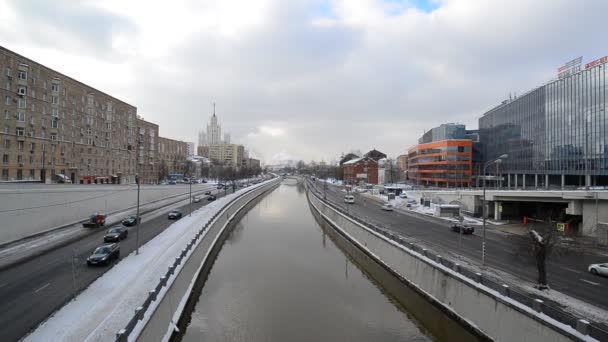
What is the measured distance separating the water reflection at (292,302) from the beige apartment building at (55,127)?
29507 millimetres

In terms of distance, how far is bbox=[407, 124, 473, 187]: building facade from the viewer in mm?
88562

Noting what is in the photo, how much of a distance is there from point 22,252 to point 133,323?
20.4 m

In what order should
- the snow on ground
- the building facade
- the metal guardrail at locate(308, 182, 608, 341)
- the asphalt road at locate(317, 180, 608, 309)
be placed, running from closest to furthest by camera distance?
the metal guardrail at locate(308, 182, 608, 341) < the snow on ground < the asphalt road at locate(317, 180, 608, 309) < the building facade

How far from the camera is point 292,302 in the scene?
21.5m

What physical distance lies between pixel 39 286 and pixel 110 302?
6303 millimetres

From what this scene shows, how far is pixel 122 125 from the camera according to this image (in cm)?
6594

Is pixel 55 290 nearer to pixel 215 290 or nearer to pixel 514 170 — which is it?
pixel 215 290

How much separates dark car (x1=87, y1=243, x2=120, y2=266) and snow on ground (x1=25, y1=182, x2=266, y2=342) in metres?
0.92

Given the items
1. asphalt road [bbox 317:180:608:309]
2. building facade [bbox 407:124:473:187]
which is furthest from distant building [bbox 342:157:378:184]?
asphalt road [bbox 317:180:608:309]

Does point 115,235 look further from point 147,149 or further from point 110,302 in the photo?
point 147,149

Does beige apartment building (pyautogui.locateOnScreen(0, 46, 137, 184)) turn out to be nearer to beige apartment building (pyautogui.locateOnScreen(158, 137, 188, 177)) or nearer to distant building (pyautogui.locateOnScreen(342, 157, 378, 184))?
beige apartment building (pyautogui.locateOnScreen(158, 137, 188, 177))

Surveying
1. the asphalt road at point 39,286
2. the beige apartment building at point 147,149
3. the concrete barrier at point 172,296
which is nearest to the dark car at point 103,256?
the asphalt road at point 39,286

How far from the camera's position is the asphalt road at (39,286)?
549 inches

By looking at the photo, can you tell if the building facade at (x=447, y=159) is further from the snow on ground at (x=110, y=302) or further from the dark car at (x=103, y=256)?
the dark car at (x=103, y=256)
